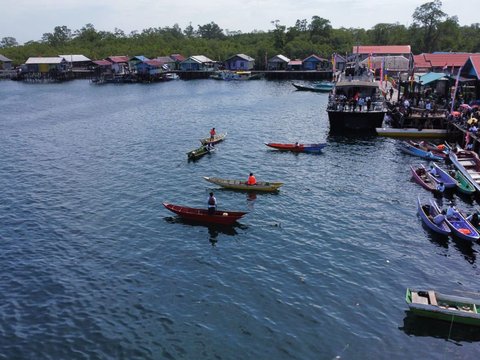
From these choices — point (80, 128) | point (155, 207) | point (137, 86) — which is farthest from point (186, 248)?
point (137, 86)

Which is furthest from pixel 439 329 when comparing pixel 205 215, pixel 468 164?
pixel 468 164

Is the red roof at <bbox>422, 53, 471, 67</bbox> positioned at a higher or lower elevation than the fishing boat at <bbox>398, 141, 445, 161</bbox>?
higher

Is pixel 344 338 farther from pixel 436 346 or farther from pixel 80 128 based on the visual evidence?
pixel 80 128

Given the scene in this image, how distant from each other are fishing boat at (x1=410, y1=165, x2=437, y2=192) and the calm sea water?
0.94 m

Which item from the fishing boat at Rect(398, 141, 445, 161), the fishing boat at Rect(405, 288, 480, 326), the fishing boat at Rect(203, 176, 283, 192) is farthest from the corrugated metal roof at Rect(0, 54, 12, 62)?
the fishing boat at Rect(405, 288, 480, 326)

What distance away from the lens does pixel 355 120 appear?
211ft

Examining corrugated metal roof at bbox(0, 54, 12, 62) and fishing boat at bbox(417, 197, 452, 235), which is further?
corrugated metal roof at bbox(0, 54, 12, 62)

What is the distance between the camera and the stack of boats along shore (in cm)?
2427

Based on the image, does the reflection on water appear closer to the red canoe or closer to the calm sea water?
the calm sea water

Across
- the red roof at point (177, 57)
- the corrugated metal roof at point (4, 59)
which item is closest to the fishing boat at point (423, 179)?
the red roof at point (177, 57)

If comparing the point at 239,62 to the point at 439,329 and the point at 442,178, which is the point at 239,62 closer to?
the point at 442,178

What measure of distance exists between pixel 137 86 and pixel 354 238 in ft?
406

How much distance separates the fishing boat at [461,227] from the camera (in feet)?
105

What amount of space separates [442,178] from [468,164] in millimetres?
5053
